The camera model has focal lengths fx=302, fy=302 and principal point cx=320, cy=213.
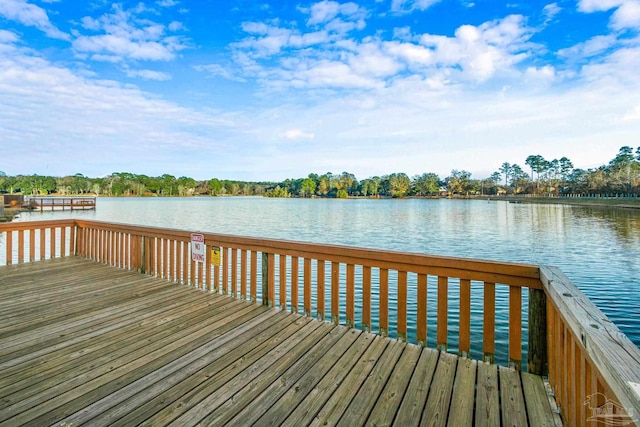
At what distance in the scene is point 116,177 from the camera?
98.3 meters

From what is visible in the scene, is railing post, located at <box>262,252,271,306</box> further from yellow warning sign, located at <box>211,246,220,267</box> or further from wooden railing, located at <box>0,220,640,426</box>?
yellow warning sign, located at <box>211,246,220,267</box>

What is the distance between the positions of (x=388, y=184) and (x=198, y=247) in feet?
376

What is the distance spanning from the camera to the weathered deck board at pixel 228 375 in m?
1.65

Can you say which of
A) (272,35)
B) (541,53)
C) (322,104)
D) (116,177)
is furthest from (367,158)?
(116,177)

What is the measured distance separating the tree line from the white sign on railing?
84.3 meters

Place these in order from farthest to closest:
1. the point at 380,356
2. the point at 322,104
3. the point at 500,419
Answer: the point at 322,104 → the point at 380,356 → the point at 500,419

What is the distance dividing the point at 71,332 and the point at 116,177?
116 meters

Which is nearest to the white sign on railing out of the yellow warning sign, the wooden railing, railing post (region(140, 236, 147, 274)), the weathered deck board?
the wooden railing

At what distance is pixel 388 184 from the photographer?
376ft

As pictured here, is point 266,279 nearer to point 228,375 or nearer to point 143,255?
point 228,375

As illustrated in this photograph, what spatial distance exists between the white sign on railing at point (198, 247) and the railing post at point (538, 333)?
339cm

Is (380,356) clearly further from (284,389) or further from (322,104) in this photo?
(322,104)

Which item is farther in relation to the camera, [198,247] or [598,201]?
[598,201]

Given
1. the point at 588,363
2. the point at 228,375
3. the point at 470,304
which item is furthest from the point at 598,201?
the point at 228,375
